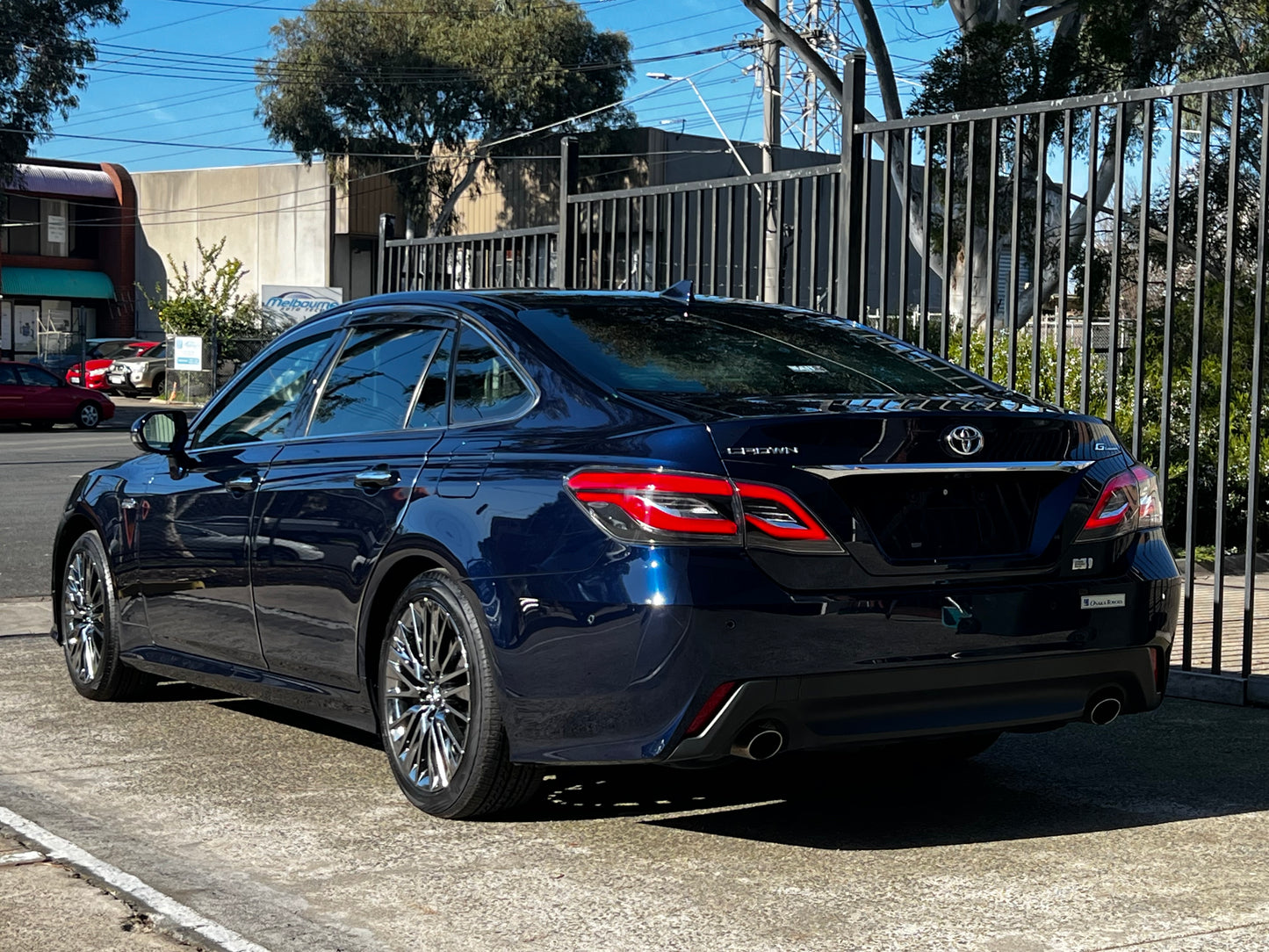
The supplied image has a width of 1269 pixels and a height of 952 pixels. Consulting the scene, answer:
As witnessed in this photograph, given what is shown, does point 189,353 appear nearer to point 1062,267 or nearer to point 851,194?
point 851,194

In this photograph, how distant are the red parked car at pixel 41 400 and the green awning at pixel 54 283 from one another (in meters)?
30.2

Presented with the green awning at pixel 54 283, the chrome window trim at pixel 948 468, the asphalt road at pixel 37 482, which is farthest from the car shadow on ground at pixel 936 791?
the green awning at pixel 54 283

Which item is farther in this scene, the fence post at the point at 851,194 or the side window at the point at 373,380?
the fence post at the point at 851,194

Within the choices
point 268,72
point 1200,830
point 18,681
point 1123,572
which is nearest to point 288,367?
point 18,681

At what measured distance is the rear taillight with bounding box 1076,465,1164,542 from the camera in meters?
5.01

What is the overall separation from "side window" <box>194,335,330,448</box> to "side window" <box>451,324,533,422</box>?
911 millimetres

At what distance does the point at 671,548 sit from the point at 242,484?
87.8 inches

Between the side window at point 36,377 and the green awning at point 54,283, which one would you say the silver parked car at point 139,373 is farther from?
the green awning at point 54,283

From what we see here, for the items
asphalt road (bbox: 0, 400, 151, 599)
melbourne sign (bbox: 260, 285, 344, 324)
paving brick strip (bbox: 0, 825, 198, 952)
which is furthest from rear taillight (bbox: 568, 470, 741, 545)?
melbourne sign (bbox: 260, 285, 344, 324)

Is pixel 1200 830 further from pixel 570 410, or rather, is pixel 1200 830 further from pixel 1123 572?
pixel 570 410

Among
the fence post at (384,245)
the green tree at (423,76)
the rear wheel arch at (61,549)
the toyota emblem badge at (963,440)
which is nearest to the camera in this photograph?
the toyota emblem badge at (963,440)

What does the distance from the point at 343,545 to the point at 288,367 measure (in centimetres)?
120

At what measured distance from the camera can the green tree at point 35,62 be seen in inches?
1709

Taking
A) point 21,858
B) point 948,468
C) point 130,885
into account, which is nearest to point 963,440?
point 948,468
